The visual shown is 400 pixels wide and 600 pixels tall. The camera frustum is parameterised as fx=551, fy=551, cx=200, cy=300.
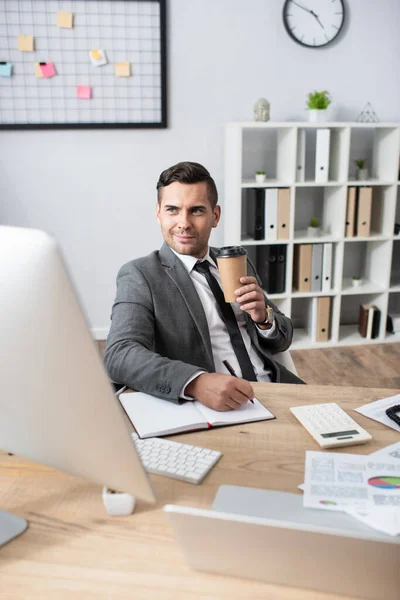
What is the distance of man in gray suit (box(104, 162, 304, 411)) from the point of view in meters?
1.47

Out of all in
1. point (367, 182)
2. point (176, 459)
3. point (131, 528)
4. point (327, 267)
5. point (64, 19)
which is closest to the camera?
point (131, 528)

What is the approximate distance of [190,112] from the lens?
3646mm

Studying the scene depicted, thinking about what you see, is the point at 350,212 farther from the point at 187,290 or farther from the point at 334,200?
the point at 187,290

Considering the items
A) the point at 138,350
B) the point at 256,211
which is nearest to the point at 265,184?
the point at 256,211

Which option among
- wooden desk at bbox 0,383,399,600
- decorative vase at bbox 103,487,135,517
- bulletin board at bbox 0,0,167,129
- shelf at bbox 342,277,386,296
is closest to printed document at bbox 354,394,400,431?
wooden desk at bbox 0,383,399,600

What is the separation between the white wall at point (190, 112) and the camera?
356 centimetres

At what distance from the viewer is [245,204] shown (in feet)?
12.6

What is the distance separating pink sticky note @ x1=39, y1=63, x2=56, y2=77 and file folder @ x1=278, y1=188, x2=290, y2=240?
1.61 m

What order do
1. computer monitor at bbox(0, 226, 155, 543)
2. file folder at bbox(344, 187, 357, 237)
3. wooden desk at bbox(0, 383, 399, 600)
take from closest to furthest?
computer monitor at bbox(0, 226, 155, 543) → wooden desk at bbox(0, 383, 399, 600) → file folder at bbox(344, 187, 357, 237)

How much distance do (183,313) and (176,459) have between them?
2.16 ft

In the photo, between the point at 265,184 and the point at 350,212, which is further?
the point at 350,212

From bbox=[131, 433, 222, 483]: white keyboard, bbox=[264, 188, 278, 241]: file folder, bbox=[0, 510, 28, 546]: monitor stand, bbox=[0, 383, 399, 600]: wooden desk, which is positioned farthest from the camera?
bbox=[264, 188, 278, 241]: file folder

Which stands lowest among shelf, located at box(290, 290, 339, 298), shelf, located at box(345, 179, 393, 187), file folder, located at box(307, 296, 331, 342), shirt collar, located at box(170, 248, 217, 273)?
file folder, located at box(307, 296, 331, 342)

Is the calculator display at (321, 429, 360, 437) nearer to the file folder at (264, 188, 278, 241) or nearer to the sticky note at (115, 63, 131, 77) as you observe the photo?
the file folder at (264, 188, 278, 241)
